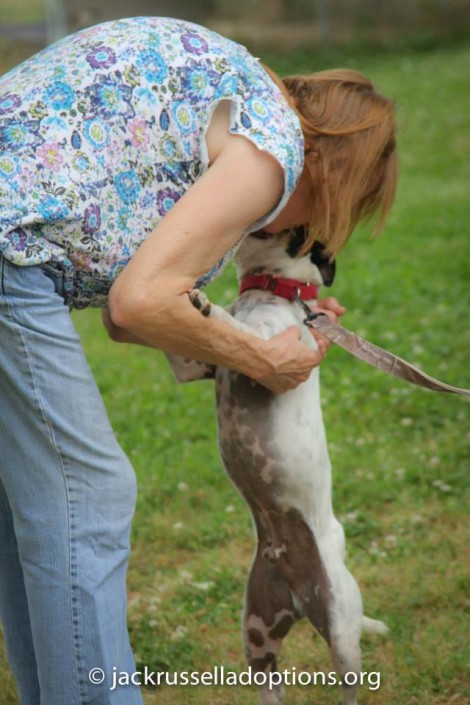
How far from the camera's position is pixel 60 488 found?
245cm

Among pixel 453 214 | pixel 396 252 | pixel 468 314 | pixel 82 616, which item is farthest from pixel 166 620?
pixel 453 214

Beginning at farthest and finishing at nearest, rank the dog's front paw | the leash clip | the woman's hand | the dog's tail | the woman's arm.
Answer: the dog's tail → the leash clip → the woman's hand → the dog's front paw → the woman's arm

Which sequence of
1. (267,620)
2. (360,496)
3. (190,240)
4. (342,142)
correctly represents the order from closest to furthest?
(190,240) < (342,142) < (267,620) < (360,496)

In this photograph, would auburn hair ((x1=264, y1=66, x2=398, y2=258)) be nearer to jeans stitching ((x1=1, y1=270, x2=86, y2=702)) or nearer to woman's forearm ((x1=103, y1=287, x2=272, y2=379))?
woman's forearm ((x1=103, y1=287, x2=272, y2=379))

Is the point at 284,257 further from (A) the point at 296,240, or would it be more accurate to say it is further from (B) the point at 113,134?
(B) the point at 113,134

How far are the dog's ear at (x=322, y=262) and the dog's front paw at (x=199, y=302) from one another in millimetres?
733

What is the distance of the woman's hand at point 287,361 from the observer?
2902 millimetres

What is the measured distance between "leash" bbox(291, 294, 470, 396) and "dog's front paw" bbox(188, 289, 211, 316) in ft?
1.75

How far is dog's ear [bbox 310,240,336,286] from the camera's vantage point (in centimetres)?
332

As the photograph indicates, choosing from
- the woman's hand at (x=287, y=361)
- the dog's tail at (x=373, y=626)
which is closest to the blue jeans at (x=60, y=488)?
the woman's hand at (x=287, y=361)

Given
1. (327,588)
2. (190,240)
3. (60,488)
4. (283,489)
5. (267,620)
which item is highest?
(190,240)

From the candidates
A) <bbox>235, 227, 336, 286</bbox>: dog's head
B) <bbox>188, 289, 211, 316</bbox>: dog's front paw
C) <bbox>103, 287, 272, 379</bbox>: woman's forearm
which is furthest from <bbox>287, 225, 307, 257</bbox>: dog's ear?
<bbox>188, 289, 211, 316</bbox>: dog's front paw

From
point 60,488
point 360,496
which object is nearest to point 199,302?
point 60,488

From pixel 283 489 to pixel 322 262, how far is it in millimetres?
714
